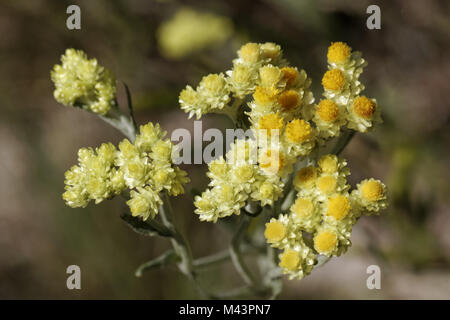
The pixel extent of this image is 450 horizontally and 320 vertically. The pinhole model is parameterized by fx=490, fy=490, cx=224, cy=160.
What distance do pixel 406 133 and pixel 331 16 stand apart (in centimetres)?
75

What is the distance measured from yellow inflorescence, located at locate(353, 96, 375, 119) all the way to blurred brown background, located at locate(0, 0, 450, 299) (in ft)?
3.02

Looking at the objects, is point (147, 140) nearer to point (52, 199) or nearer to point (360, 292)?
point (52, 199)

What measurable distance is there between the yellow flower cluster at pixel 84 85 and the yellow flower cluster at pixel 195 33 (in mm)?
1082

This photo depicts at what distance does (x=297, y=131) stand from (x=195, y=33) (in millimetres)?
1456

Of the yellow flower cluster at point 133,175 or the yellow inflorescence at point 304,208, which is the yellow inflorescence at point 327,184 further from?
the yellow flower cluster at point 133,175

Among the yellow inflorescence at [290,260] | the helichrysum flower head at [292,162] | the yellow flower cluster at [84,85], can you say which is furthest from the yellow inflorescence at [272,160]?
the yellow flower cluster at [84,85]

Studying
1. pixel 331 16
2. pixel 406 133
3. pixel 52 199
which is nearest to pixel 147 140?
pixel 52 199

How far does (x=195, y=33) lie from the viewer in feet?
8.16

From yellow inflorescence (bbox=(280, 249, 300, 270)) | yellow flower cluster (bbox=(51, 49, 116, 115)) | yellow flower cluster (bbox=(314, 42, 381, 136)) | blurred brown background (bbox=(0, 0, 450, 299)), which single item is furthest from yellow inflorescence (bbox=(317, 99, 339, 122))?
blurred brown background (bbox=(0, 0, 450, 299))

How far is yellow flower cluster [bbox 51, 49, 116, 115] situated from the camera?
1384mm

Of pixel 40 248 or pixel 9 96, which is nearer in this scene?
pixel 40 248

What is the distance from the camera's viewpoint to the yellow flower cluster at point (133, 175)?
1209 mm

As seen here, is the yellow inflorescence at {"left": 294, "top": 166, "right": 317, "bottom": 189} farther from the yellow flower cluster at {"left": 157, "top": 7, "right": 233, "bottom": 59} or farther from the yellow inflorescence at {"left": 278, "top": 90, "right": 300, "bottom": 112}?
the yellow flower cluster at {"left": 157, "top": 7, "right": 233, "bottom": 59}

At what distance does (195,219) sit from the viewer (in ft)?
7.65
